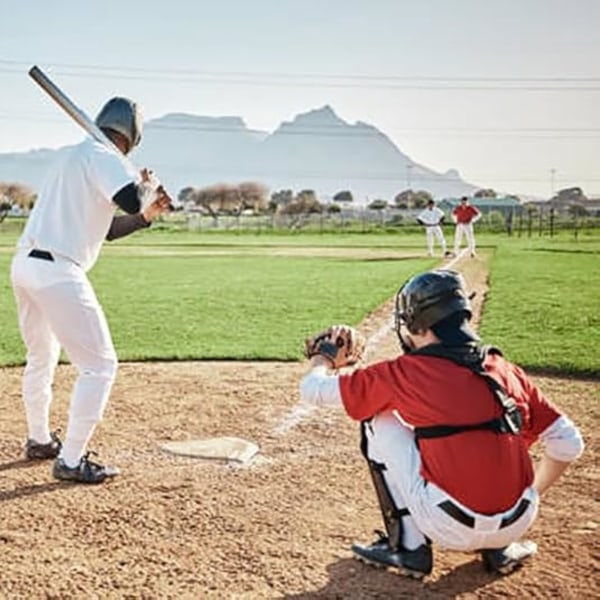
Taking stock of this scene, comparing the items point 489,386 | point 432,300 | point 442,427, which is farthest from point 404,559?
point 432,300

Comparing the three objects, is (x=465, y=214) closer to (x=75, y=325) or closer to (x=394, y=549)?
(x=75, y=325)

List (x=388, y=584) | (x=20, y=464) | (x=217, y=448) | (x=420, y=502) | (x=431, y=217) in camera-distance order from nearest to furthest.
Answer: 1. (x=420, y=502)
2. (x=388, y=584)
3. (x=20, y=464)
4. (x=217, y=448)
5. (x=431, y=217)

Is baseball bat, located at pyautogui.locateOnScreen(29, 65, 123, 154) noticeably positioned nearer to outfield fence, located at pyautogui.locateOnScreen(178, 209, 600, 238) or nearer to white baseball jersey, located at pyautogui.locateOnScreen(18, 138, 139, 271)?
white baseball jersey, located at pyautogui.locateOnScreen(18, 138, 139, 271)

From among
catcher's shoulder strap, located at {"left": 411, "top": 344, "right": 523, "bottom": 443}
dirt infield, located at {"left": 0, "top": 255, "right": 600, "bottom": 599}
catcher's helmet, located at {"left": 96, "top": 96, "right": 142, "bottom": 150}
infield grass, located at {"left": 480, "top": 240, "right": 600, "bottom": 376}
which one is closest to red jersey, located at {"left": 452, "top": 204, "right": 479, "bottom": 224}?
infield grass, located at {"left": 480, "top": 240, "right": 600, "bottom": 376}

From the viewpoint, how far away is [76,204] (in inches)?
180

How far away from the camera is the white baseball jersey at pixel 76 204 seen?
4473mm

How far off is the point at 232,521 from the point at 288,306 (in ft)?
30.5

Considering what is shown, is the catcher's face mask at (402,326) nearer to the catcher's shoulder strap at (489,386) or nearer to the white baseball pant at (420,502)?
the catcher's shoulder strap at (489,386)

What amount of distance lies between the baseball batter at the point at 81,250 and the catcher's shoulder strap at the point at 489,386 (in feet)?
6.47

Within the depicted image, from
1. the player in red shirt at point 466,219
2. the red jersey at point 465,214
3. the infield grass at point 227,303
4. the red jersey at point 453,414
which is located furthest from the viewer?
the red jersey at point 465,214

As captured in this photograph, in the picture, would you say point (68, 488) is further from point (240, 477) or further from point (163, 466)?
point (240, 477)

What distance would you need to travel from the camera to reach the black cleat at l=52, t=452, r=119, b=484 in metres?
4.70

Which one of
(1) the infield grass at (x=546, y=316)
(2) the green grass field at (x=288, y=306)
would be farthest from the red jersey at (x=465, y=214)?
(1) the infield grass at (x=546, y=316)

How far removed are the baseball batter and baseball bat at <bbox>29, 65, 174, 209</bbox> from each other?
55 mm
